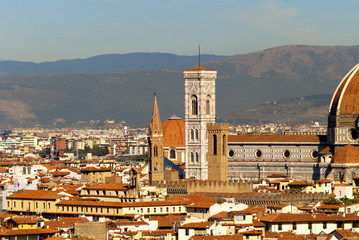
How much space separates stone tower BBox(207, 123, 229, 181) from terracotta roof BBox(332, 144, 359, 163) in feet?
38.2

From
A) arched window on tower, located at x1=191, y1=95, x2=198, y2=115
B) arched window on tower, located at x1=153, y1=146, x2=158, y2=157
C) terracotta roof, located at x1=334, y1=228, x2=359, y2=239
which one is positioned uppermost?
arched window on tower, located at x1=191, y1=95, x2=198, y2=115

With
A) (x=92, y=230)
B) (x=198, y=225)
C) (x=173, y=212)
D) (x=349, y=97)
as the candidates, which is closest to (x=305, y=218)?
(x=198, y=225)

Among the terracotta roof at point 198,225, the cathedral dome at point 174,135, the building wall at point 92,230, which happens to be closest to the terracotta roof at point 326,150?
the cathedral dome at point 174,135

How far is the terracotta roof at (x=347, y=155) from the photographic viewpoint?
119312mm

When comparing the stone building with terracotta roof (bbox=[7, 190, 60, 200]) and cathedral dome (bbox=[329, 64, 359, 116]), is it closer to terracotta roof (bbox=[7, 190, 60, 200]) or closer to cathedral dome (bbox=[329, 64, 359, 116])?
cathedral dome (bbox=[329, 64, 359, 116])

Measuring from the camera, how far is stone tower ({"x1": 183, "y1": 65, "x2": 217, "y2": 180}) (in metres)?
131

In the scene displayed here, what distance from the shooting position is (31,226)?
70562 mm

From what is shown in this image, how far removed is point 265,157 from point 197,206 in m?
51.7

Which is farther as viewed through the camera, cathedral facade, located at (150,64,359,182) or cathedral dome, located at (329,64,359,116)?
cathedral dome, located at (329,64,359,116)

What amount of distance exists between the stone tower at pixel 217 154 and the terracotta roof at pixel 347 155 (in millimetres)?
11641

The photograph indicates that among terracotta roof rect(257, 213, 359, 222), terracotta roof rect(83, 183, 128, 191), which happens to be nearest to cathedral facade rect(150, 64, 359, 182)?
terracotta roof rect(83, 183, 128, 191)

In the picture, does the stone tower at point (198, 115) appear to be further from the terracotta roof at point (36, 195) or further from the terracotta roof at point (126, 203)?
the terracotta roof at point (126, 203)

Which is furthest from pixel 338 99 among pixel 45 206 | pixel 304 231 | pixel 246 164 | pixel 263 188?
pixel 304 231

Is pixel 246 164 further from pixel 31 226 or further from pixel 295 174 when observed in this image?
pixel 31 226
